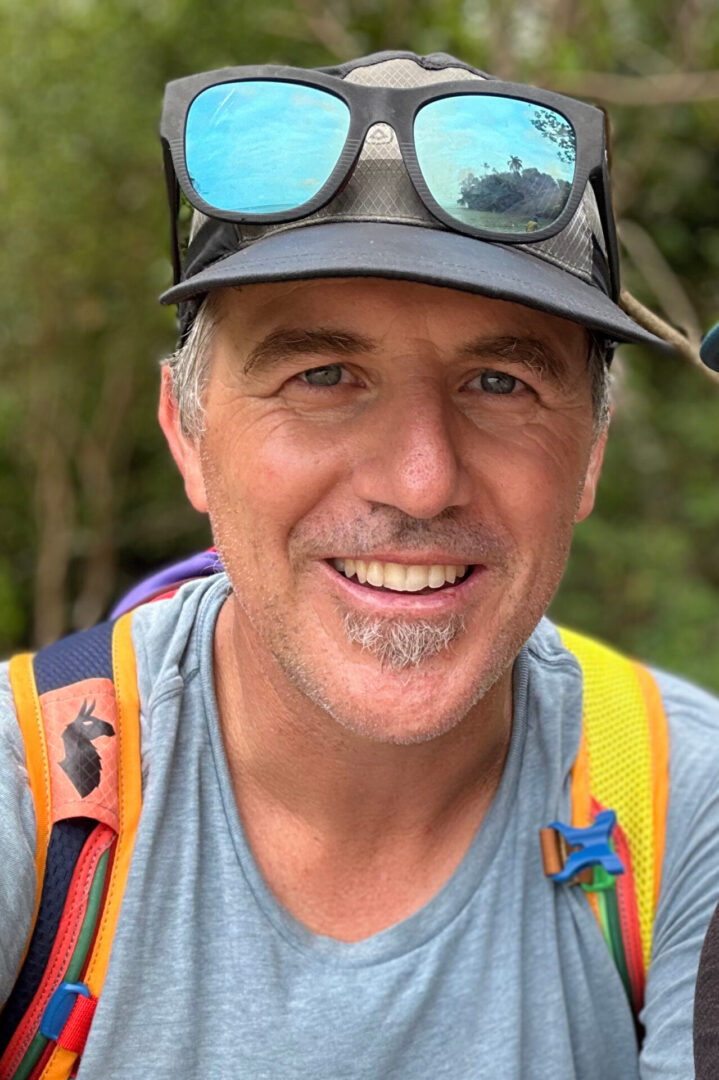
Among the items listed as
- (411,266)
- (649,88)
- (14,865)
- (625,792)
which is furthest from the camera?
(649,88)

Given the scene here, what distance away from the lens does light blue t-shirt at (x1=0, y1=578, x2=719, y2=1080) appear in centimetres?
156

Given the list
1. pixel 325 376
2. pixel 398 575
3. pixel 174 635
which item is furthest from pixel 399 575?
pixel 174 635

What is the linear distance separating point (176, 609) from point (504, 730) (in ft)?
1.96

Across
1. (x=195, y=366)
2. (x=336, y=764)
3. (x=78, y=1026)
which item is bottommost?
(x=78, y=1026)

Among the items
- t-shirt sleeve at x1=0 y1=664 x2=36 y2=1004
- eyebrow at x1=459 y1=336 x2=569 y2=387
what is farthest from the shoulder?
eyebrow at x1=459 y1=336 x2=569 y2=387

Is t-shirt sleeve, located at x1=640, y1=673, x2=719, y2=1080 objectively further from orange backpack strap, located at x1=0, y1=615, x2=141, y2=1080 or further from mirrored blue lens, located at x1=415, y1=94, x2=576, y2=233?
mirrored blue lens, located at x1=415, y1=94, x2=576, y2=233

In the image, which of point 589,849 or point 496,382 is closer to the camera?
point 496,382

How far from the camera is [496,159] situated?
150 centimetres

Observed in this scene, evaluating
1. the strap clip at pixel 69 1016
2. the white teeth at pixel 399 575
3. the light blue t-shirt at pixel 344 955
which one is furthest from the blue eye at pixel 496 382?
the strap clip at pixel 69 1016

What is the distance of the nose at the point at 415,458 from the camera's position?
58.9 inches

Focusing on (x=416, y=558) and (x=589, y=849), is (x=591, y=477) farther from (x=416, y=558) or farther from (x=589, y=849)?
(x=589, y=849)

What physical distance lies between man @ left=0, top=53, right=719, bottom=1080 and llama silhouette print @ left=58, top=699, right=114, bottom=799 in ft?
0.25

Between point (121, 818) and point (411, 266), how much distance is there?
86 cm

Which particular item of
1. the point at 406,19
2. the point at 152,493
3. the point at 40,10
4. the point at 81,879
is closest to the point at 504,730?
the point at 81,879
